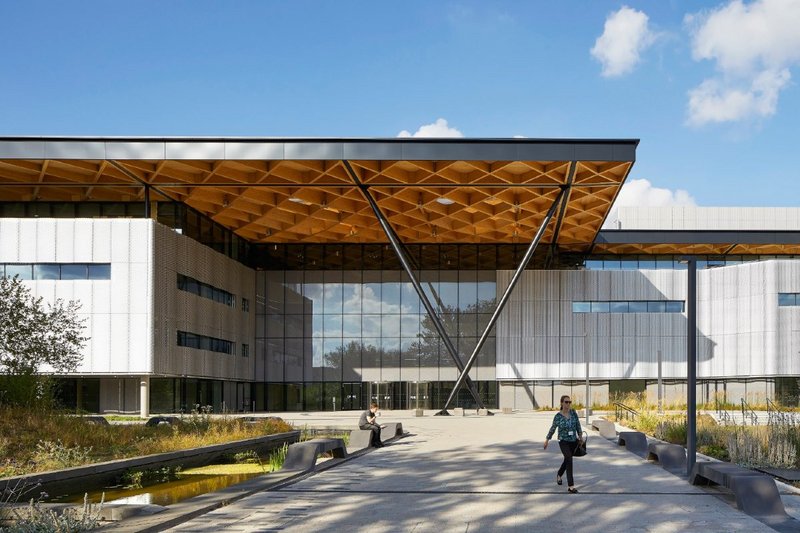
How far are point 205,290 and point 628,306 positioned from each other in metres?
26.4

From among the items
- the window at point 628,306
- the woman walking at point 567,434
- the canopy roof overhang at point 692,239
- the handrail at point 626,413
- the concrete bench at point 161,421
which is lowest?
the handrail at point 626,413

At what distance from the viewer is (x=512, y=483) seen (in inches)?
632

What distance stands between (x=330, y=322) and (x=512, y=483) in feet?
141

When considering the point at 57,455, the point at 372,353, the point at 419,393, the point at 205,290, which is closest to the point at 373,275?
the point at 372,353

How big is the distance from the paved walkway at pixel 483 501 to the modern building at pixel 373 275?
20.7 m

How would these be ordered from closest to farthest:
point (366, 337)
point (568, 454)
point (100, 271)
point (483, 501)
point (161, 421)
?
1. point (483, 501)
2. point (568, 454)
3. point (161, 421)
4. point (100, 271)
5. point (366, 337)

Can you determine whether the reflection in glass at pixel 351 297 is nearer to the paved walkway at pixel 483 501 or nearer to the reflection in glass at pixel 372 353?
the reflection in glass at pixel 372 353

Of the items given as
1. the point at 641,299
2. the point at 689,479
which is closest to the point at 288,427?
the point at 689,479

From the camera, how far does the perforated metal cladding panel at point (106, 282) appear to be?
41.7 metres

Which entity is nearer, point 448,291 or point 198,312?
point 198,312

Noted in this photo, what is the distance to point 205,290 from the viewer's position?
162 feet

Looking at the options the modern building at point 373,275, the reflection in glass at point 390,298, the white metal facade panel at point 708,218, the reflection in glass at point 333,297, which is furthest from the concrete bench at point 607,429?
the white metal facade panel at point 708,218

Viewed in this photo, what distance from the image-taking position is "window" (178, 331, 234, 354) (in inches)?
1800

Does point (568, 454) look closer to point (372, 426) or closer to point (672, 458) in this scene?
point (672, 458)
